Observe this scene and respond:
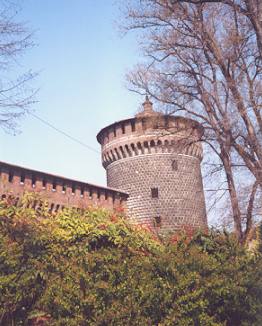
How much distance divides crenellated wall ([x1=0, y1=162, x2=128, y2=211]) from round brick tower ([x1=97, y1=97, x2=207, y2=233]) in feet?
9.33

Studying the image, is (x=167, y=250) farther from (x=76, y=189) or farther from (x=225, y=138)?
(x=76, y=189)

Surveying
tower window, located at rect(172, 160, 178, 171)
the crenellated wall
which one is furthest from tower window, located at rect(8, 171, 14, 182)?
tower window, located at rect(172, 160, 178, 171)

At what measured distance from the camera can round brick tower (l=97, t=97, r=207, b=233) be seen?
79.2ft

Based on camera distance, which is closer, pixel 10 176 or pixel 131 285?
pixel 131 285

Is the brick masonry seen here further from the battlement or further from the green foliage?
the green foliage

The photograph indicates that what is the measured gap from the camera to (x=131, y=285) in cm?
566

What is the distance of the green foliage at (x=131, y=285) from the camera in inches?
216

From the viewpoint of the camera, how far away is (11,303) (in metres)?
6.12

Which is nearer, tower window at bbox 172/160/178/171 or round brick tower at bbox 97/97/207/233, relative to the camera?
round brick tower at bbox 97/97/207/233

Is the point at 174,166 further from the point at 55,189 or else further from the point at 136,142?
the point at 55,189

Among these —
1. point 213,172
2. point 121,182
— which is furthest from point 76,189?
point 213,172

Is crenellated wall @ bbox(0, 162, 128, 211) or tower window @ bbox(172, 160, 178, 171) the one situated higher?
tower window @ bbox(172, 160, 178, 171)

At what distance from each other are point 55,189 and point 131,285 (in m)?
13.4

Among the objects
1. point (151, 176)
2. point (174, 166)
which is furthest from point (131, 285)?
point (174, 166)
